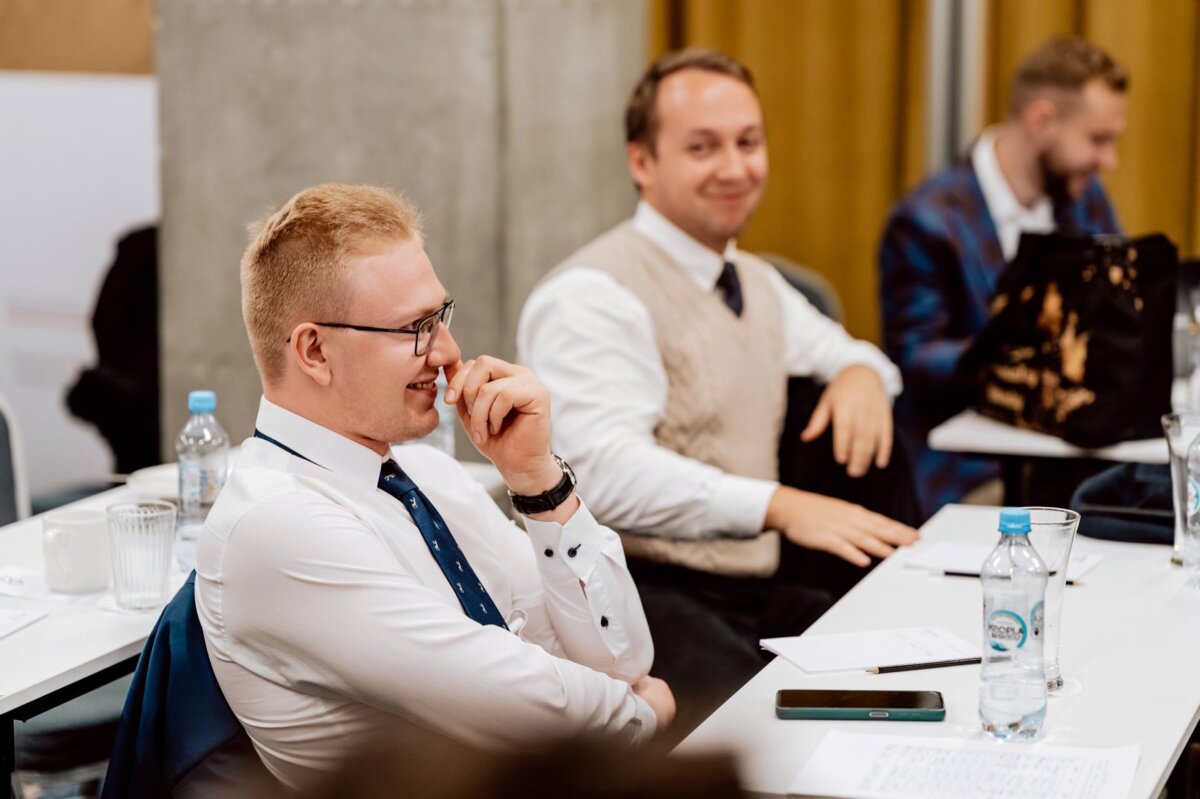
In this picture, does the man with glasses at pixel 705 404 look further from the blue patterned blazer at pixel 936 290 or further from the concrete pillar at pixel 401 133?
the concrete pillar at pixel 401 133

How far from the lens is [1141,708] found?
1.66m

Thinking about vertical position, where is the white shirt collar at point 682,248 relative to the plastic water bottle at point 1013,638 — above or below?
above

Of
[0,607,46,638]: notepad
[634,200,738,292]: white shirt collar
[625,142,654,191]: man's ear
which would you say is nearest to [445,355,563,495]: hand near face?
[0,607,46,638]: notepad

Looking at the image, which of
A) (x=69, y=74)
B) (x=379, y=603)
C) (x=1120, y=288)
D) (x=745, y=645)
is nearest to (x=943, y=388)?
(x=1120, y=288)

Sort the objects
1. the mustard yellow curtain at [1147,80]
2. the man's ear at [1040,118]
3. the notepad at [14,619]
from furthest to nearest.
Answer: the mustard yellow curtain at [1147,80]
the man's ear at [1040,118]
the notepad at [14,619]

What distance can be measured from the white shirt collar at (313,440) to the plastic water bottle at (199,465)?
0.72m

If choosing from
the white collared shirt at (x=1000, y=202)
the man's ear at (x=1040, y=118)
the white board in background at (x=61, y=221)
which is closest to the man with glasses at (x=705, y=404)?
the white collared shirt at (x=1000, y=202)

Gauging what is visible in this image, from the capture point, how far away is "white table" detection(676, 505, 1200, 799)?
1570 mm

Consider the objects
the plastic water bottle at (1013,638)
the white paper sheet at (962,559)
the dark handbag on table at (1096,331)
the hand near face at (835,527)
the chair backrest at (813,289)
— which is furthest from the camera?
the chair backrest at (813,289)

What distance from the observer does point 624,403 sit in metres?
2.77

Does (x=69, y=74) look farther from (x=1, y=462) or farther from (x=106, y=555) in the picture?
(x=106, y=555)

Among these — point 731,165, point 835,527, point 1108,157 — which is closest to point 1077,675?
point 835,527

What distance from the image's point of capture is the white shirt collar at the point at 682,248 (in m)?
3.01

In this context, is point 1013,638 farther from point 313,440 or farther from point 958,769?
point 313,440
